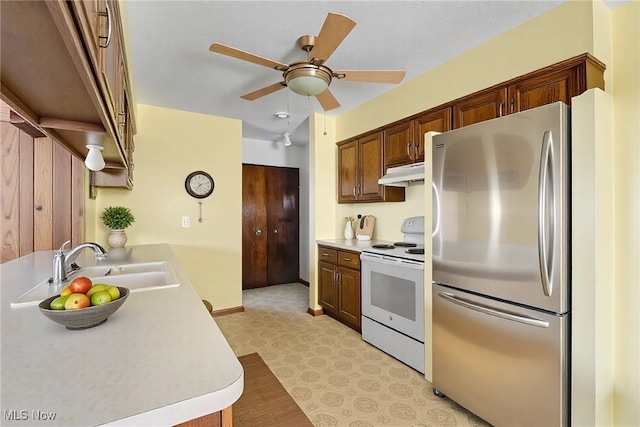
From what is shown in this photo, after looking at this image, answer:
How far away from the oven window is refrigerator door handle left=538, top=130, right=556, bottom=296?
98cm

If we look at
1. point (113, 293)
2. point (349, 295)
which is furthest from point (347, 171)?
point (113, 293)

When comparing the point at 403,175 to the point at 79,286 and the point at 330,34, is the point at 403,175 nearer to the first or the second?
the point at 330,34

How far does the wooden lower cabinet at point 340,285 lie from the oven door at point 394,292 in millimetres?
178

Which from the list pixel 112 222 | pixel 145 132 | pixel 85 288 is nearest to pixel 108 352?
pixel 85 288

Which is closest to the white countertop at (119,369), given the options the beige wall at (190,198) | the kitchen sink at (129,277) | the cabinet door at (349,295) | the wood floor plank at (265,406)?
the kitchen sink at (129,277)

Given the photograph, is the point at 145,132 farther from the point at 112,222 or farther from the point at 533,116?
the point at 533,116

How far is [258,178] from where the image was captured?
17.1 feet

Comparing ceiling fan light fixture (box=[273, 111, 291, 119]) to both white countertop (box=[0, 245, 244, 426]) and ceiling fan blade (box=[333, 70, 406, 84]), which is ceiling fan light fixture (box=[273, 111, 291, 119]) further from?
white countertop (box=[0, 245, 244, 426])

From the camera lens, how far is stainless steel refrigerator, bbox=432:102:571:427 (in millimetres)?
1503

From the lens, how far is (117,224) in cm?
278

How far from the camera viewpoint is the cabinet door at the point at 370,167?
3266 mm

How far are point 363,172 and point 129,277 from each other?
2.50m

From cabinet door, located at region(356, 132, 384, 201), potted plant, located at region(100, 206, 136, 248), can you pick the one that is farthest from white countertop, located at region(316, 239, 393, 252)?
potted plant, located at region(100, 206, 136, 248)

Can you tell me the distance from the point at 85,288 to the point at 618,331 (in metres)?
2.57
